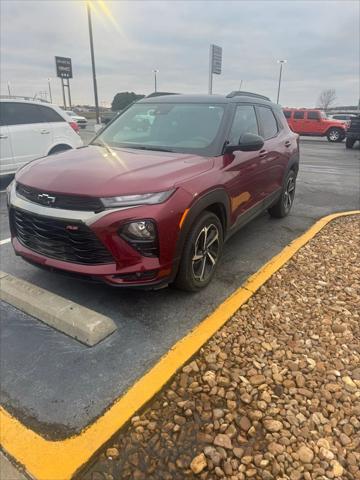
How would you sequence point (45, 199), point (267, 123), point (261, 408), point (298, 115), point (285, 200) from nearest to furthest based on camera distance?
point (261, 408) → point (45, 199) → point (267, 123) → point (285, 200) → point (298, 115)

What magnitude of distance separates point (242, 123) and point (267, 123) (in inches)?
38.0

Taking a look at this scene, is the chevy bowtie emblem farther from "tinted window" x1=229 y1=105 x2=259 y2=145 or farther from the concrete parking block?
"tinted window" x1=229 y1=105 x2=259 y2=145

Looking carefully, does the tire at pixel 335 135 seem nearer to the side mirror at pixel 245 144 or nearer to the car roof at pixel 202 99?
the car roof at pixel 202 99

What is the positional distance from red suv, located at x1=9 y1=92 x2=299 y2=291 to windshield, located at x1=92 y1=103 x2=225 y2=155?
0.01 meters

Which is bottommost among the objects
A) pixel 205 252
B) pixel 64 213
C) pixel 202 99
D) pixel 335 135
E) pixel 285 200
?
pixel 335 135

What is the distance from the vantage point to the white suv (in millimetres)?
7066

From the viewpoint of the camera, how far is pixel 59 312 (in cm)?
291

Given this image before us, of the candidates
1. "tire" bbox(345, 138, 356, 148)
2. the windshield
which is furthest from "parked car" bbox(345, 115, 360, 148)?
the windshield

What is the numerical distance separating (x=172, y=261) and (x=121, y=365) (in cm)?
84

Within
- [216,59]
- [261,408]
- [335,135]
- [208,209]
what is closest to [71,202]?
[208,209]

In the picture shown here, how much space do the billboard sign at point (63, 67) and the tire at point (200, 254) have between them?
38.7m

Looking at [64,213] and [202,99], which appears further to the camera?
[202,99]

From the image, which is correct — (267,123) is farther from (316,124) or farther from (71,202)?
(316,124)

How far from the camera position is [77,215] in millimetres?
2637
